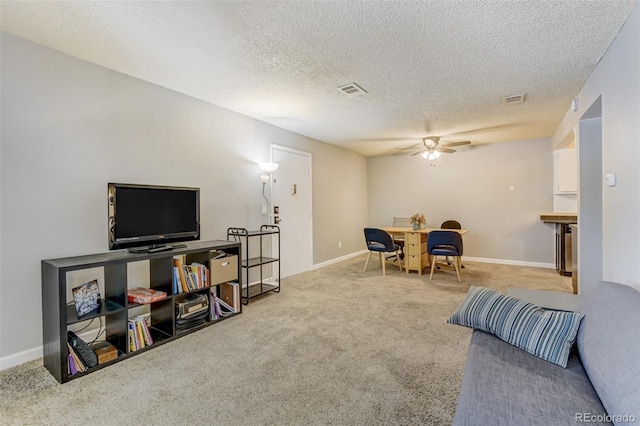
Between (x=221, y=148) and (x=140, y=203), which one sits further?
(x=221, y=148)

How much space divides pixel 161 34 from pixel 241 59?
2.04 feet

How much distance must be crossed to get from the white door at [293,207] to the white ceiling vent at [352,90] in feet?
5.36

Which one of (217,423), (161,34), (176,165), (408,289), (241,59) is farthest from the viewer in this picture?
(408,289)

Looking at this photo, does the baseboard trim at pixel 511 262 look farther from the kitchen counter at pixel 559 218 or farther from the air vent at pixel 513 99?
the air vent at pixel 513 99

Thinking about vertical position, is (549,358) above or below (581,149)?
below

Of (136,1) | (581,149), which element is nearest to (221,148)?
(136,1)

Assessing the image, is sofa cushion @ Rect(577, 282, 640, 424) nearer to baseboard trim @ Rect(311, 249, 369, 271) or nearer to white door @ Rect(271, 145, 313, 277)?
white door @ Rect(271, 145, 313, 277)

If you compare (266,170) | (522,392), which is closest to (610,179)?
(522,392)

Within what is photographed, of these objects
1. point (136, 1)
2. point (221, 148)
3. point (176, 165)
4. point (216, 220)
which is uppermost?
point (136, 1)

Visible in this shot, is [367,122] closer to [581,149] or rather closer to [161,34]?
[581,149]

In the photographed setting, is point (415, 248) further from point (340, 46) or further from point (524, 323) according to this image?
point (340, 46)

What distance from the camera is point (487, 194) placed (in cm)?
605

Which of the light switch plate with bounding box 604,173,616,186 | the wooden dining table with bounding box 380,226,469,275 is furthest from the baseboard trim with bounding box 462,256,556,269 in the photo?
the light switch plate with bounding box 604,173,616,186

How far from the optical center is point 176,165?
327cm
